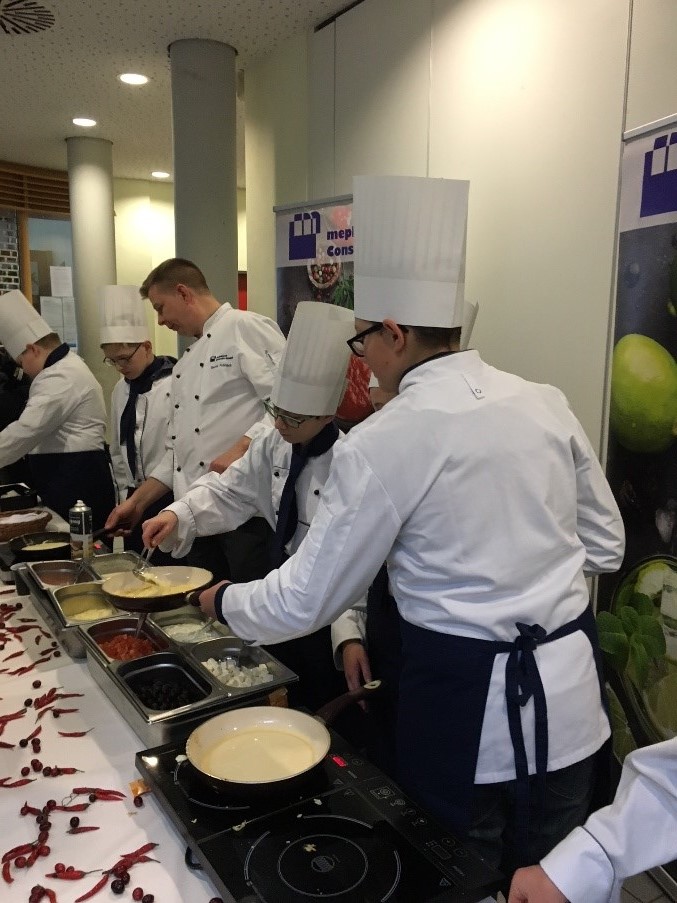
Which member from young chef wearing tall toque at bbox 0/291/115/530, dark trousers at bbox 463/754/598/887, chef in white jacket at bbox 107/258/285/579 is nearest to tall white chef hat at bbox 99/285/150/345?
young chef wearing tall toque at bbox 0/291/115/530

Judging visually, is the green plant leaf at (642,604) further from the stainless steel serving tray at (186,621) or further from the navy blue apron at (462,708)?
the stainless steel serving tray at (186,621)

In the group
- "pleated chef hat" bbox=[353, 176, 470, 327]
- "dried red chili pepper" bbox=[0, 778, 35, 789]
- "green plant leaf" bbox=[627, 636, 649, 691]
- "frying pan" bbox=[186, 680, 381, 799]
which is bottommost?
Result: "green plant leaf" bbox=[627, 636, 649, 691]

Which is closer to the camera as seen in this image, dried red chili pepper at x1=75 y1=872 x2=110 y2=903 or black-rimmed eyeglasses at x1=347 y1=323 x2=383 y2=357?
dried red chili pepper at x1=75 y1=872 x2=110 y2=903

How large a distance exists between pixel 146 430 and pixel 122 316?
54cm

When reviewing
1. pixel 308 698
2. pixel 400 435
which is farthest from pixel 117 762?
pixel 400 435

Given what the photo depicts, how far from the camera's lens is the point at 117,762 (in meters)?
1.22

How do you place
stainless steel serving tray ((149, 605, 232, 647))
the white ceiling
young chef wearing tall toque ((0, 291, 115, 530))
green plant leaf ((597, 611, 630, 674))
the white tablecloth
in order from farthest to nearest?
young chef wearing tall toque ((0, 291, 115, 530)) < the white ceiling < green plant leaf ((597, 611, 630, 674)) < stainless steel serving tray ((149, 605, 232, 647)) < the white tablecloth

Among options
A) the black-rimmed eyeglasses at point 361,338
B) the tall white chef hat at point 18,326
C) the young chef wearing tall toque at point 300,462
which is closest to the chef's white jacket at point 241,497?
the young chef wearing tall toque at point 300,462

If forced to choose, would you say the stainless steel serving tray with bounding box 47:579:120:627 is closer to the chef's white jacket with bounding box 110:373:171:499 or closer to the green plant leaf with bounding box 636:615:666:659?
the green plant leaf with bounding box 636:615:666:659

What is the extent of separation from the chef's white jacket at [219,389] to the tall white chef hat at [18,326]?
106 cm

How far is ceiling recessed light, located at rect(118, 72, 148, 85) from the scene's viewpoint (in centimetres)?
394

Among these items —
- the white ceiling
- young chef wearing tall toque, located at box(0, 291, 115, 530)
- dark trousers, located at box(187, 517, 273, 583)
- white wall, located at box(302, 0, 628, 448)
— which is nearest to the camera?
white wall, located at box(302, 0, 628, 448)

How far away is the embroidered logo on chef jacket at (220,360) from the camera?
110 inches

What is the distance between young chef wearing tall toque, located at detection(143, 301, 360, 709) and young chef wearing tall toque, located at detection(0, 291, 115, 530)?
1735mm
